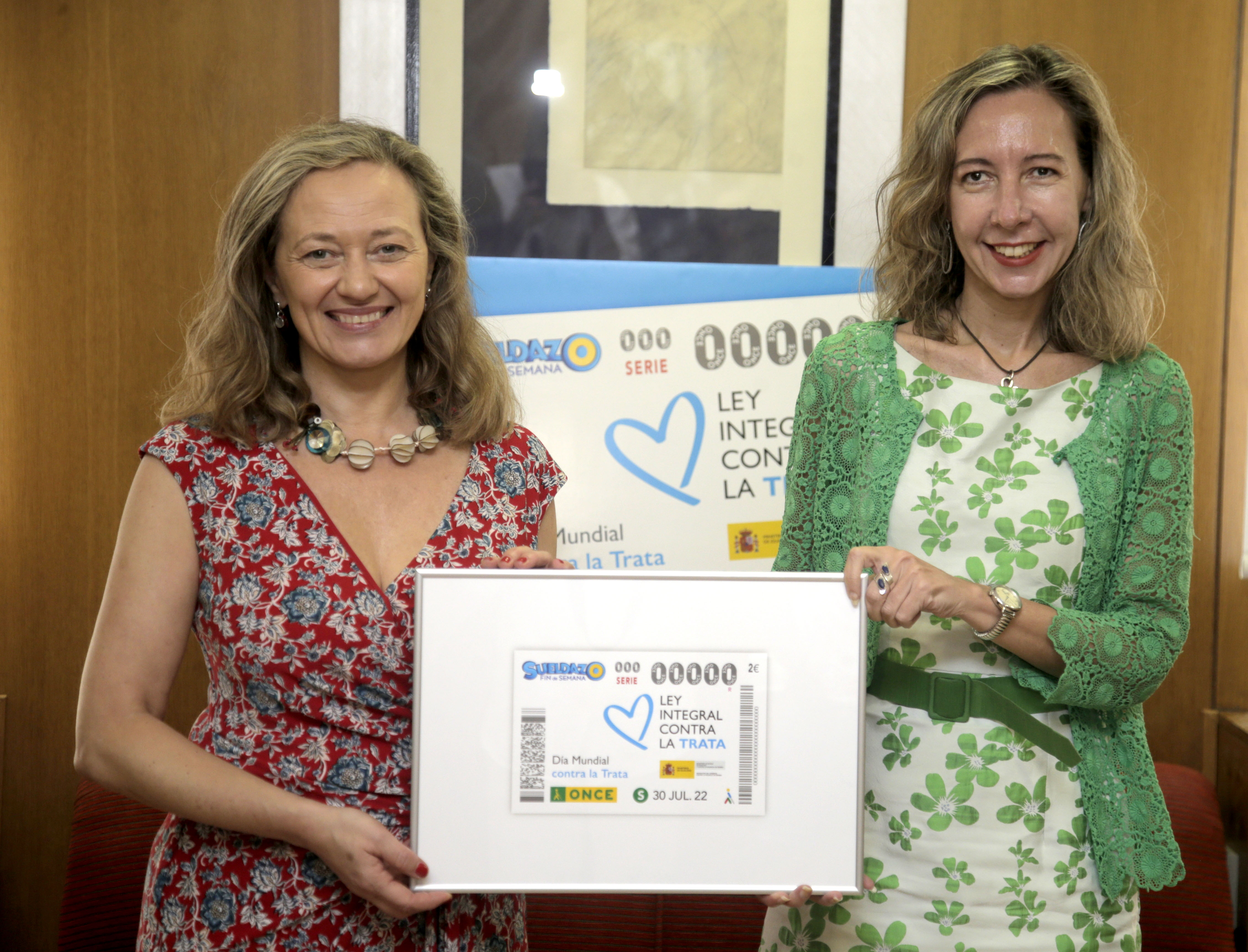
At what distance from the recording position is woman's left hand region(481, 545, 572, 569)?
1.34 m

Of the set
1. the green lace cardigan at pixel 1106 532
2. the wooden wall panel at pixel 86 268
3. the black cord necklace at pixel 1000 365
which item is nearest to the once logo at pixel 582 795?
the green lace cardigan at pixel 1106 532

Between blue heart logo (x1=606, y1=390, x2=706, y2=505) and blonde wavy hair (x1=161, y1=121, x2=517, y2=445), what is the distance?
94cm

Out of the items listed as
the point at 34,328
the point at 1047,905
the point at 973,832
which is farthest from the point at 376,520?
the point at 34,328

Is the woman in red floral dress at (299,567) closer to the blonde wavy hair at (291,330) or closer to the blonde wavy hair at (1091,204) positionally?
the blonde wavy hair at (291,330)

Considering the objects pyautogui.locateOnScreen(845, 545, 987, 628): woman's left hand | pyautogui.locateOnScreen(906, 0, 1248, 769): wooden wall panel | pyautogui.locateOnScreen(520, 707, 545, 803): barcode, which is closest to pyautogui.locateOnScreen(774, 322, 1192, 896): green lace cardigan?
pyautogui.locateOnScreen(845, 545, 987, 628): woman's left hand

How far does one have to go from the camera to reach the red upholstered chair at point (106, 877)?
7.27 ft

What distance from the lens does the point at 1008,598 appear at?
1.27 m

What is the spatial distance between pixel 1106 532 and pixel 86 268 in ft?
7.95

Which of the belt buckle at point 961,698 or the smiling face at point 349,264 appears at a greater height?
the smiling face at point 349,264

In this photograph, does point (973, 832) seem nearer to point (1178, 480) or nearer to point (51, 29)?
point (1178, 480)

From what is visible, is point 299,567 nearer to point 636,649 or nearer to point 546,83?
point 636,649

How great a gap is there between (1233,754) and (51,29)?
3.42 metres

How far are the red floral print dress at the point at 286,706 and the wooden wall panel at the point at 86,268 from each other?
5.03ft

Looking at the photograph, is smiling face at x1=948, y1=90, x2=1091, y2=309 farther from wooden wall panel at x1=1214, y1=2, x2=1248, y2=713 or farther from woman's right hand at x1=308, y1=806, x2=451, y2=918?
wooden wall panel at x1=1214, y1=2, x2=1248, y2=713
